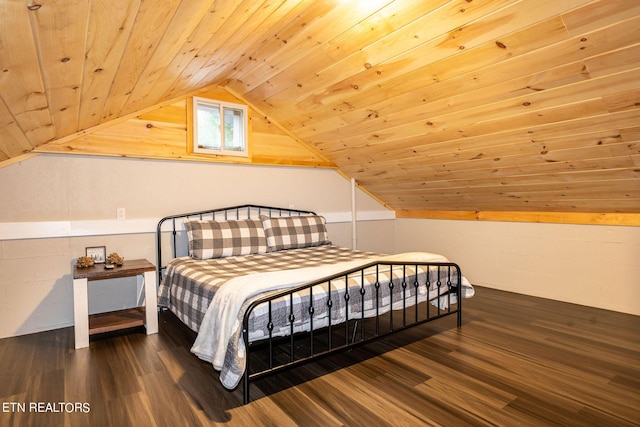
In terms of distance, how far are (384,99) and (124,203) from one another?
2424 mm

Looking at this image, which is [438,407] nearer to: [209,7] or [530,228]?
[209,7]

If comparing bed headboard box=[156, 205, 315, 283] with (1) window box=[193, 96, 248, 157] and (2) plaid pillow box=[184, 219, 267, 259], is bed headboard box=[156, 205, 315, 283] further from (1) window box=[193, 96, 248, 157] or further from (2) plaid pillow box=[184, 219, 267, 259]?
(1) window box=[193, 96, 248, 157]

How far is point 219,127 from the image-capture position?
390 centimetres

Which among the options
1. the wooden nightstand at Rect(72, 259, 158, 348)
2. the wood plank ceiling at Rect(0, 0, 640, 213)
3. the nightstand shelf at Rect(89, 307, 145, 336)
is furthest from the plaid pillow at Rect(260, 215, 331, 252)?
the nightstand shelf at Rect(89, 307, 145, 336)

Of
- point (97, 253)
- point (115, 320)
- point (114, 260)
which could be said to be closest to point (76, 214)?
point (97, 253)

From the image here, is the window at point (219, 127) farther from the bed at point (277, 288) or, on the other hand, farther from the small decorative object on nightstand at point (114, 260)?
the small decorative object on nightstand at point (114, 260)

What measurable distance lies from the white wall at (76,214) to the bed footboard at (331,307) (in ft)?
5.49

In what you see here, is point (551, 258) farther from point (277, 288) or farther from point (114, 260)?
point (114, 260)

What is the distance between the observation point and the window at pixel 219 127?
3.75 m

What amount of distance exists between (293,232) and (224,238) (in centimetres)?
73

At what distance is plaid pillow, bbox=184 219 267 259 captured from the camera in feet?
10.7

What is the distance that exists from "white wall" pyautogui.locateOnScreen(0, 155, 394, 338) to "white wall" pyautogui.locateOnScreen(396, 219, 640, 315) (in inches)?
104

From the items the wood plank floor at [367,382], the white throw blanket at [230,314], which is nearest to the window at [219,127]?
the wood plank floor at [367,382]

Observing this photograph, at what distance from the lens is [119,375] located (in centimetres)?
225
